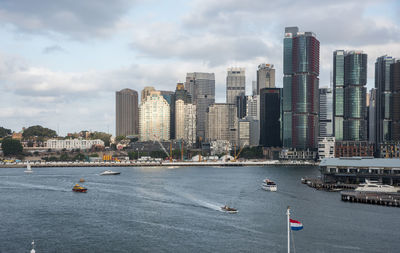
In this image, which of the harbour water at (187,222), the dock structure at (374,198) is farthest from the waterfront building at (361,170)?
the dock structure at (374,198)

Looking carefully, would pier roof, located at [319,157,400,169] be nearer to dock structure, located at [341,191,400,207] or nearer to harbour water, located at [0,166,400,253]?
harbour water, located at [0,166,400,253]

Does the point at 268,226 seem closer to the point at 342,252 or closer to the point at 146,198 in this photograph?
the point at 342,252

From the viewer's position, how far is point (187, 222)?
7250 cm

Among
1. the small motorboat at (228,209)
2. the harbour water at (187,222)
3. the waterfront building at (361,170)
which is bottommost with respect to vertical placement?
the harbour water at (187,222)

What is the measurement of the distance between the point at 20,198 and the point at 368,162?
8308 centimetres

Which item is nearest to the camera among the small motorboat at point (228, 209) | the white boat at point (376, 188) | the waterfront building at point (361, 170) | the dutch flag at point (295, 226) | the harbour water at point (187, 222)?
the dutch flag at point (295, 226)

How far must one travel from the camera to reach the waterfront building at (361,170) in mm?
109312

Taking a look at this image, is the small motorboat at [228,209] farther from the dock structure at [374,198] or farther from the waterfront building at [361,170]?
the waterfront building at [361,170]

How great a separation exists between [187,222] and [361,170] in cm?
6038

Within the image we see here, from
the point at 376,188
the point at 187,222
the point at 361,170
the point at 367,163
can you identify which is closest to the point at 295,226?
the point at 187,222

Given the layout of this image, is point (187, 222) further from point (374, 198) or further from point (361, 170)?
point (361, 170)

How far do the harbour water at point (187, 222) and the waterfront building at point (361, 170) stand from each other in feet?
43.9

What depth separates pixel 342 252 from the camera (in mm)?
55219

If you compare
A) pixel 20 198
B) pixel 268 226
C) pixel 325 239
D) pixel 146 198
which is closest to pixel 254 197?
pixel 146 198
